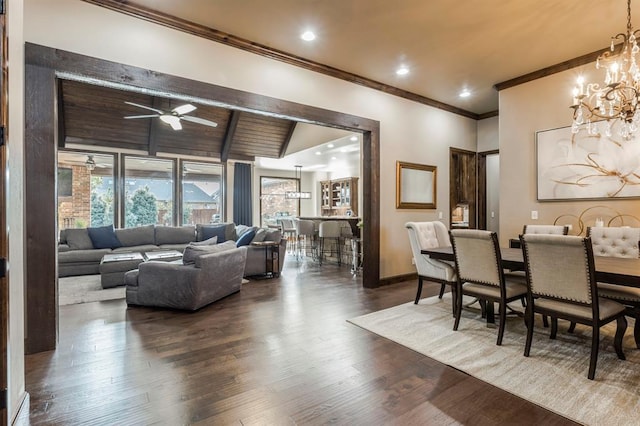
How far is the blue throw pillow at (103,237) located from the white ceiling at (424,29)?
498 cm

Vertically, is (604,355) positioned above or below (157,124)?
below

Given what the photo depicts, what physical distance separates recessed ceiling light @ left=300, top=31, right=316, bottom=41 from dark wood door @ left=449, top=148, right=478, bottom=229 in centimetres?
384

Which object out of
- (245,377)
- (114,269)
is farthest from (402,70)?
(114,269)

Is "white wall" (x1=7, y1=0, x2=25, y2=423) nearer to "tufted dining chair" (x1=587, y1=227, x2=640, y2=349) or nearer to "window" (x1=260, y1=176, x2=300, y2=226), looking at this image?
"tufted dining chair" (x1=587, y1=227, x2=640, y2=349)

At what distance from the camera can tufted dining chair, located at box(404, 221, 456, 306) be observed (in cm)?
362

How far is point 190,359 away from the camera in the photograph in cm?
254

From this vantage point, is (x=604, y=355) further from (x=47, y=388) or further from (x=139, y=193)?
(x=139, y=193)

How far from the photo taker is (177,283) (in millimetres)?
3717

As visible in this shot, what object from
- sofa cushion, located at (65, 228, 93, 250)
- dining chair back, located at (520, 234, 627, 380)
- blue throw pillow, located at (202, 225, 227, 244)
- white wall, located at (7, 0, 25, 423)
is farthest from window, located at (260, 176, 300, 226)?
dining chair back, located at (520, 234, 627, 380)

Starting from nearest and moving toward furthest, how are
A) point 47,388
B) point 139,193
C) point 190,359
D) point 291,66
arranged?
point 47,388 → point 190,359 → point 291,66 → point 139,193

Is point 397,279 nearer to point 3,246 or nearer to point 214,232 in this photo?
point 214,232

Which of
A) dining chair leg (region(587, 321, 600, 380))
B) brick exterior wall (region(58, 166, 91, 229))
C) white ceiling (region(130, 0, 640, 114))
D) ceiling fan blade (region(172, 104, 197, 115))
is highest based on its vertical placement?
white ceiling (region(130, 0, 640, 114))

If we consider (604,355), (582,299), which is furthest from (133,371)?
(604,355)

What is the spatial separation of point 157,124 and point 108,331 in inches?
222
